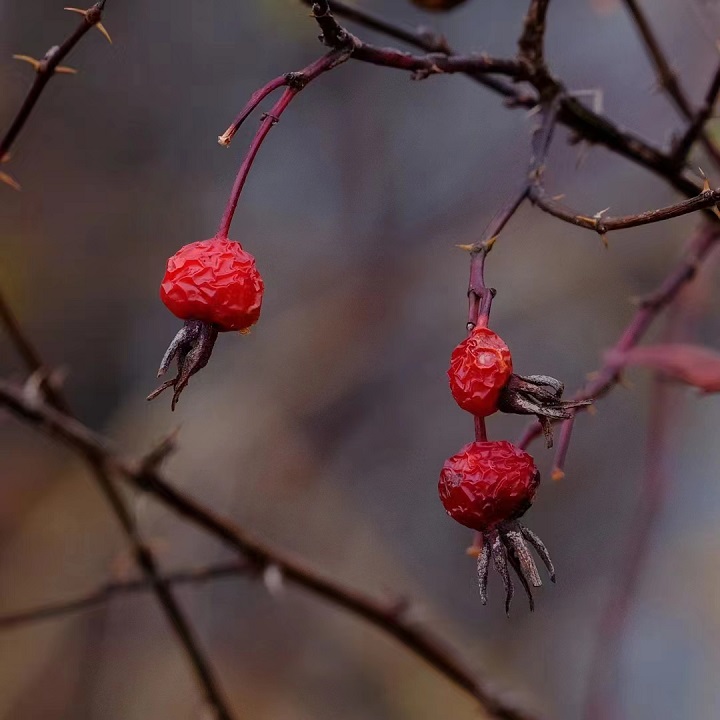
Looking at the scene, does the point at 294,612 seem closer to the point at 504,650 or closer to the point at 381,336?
the point at 504,650

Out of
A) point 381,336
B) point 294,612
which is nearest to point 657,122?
point 381,336

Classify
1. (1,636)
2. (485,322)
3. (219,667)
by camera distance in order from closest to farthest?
1. (485,322)
2. (1,636)
3. (219,667)

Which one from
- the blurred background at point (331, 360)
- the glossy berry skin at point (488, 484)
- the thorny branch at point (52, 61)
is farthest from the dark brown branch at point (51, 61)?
the blurred background at point (331, 360)

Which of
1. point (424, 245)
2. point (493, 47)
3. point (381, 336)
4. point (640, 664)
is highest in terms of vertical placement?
point (493, 47)

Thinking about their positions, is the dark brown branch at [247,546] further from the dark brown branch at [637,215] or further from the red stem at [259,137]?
the dark brown branch at [637,215]

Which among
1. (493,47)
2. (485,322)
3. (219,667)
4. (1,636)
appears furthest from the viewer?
(493,47)

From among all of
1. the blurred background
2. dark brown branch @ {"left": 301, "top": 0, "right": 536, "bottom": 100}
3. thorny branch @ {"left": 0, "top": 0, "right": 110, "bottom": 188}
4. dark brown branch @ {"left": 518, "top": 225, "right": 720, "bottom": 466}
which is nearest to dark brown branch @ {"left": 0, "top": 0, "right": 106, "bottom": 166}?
thorny branch @ {"left": 0, "top": 0, "right": 110, "bottom": 188}
